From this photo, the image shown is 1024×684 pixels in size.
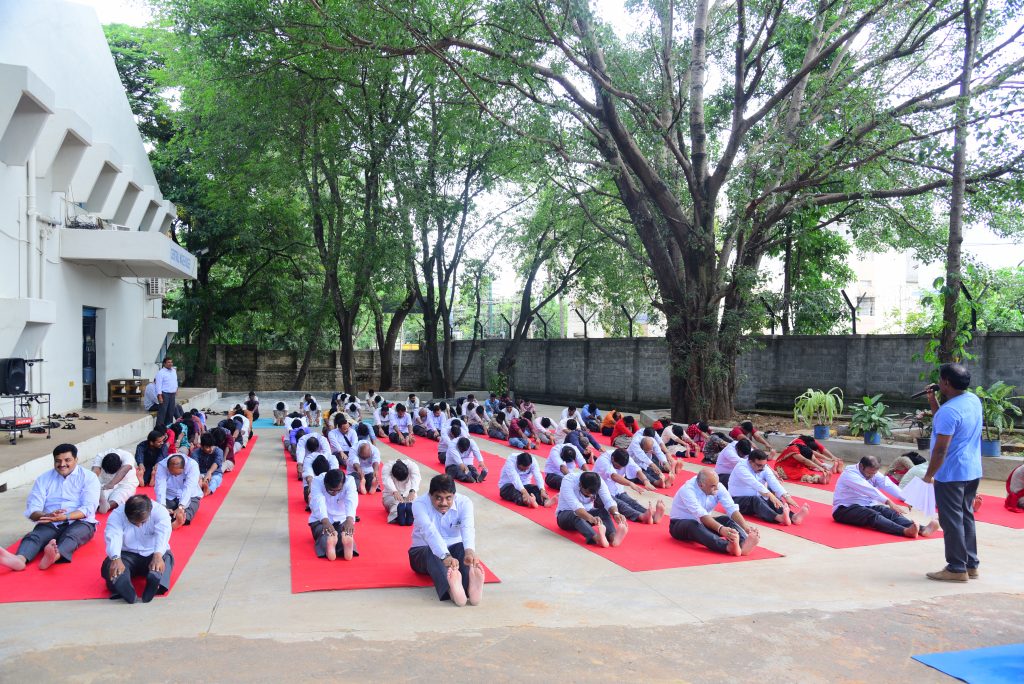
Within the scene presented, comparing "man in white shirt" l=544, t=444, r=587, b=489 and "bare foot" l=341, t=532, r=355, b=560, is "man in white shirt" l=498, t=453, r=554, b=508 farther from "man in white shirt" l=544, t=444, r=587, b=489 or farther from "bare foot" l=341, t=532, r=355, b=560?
"bare foot" l=341, t=532, r=355, b=560

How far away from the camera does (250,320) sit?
3067 cm

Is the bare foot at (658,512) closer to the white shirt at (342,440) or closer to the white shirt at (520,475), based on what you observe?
the white shirt at (520,475)

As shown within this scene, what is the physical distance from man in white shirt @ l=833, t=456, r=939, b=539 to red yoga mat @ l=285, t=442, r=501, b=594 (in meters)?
4.09

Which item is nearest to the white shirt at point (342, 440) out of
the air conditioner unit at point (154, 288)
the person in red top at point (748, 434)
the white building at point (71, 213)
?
the person in red top at point (748, 434)

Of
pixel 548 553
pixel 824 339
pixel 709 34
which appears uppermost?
pixel 709 34

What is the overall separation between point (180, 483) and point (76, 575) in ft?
6.81

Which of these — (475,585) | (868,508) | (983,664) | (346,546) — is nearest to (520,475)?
(346,546)

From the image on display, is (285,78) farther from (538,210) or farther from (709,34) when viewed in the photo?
(709,34)

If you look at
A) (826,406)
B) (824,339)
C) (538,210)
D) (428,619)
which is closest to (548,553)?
(428,619)

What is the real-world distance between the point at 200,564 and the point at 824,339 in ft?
46.5

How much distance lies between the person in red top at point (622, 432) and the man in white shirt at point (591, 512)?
5.91m

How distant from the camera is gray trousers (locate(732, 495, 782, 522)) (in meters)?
8.30

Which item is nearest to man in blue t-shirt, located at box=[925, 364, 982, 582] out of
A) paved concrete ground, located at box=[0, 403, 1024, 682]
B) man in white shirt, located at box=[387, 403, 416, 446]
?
paved concrete ground, located at box=[0, 403, 1024, 682]

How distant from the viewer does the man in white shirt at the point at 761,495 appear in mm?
8305
